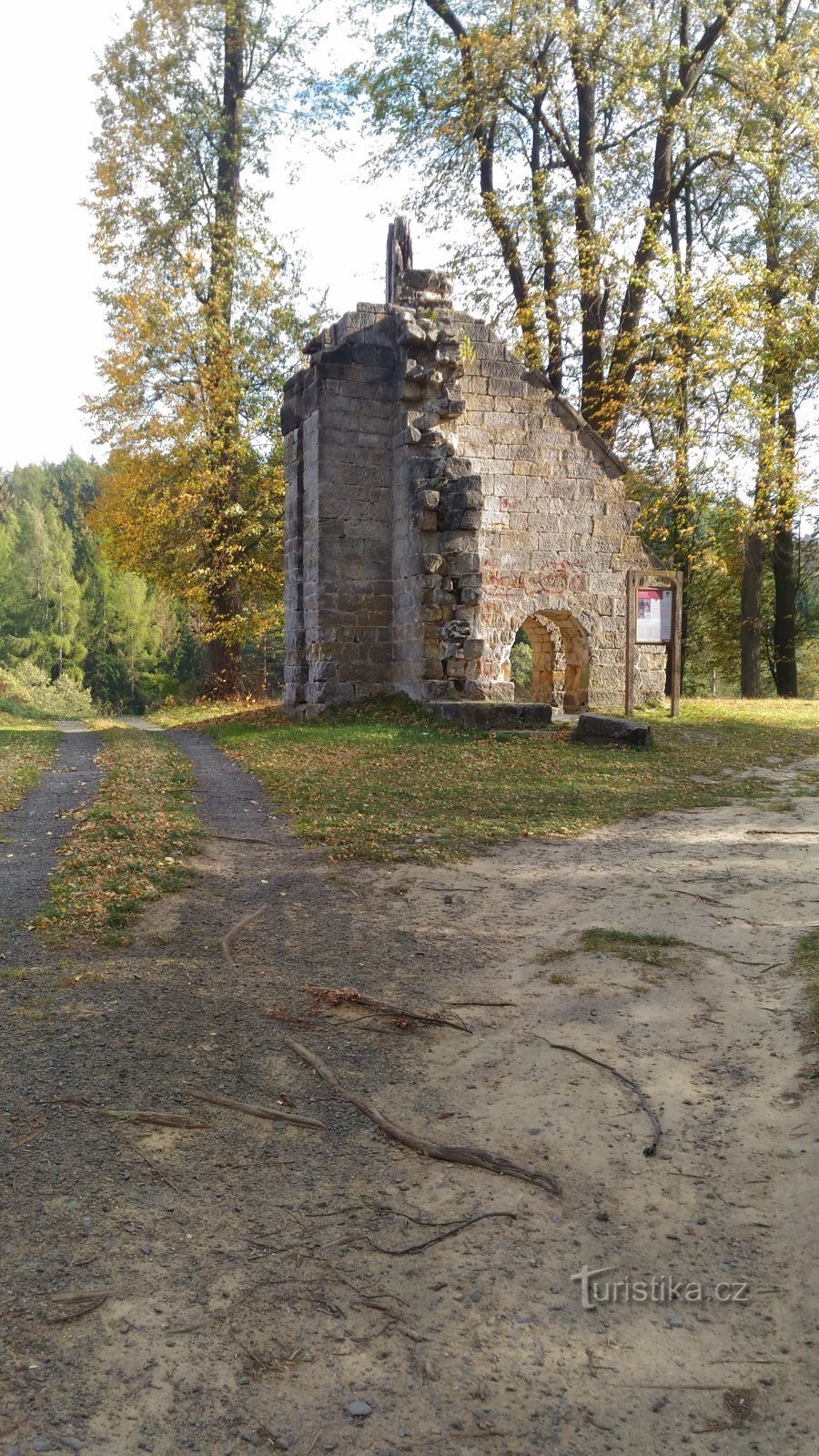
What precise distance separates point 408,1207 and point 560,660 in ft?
63.3

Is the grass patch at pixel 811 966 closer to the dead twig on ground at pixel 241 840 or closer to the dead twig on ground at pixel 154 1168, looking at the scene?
the dead twig on ground at pixel 154 1168

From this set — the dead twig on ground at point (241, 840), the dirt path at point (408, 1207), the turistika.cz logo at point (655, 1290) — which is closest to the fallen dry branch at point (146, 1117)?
the dirt path at point (408, 1207)

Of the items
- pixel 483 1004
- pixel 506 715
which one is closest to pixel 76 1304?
pixel 483 1004

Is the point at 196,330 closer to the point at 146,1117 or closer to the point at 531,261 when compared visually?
the point at 531,261

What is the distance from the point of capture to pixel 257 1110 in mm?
3744

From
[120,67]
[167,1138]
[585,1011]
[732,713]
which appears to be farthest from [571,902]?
[120,67]

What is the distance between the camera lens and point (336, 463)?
690 inches

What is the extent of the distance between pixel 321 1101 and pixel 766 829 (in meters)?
5.44

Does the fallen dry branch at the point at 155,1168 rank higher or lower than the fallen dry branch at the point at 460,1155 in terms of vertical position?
higher

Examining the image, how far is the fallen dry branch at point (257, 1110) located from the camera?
3.70 m

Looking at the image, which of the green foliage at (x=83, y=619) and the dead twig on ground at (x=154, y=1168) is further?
the green foliage at (x=83, y=619)

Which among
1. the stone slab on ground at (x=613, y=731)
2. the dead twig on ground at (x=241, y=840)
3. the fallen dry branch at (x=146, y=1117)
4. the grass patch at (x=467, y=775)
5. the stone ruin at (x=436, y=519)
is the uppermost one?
the stone ruin at (x=436, y=519)

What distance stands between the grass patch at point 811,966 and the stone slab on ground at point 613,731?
736 centimetres

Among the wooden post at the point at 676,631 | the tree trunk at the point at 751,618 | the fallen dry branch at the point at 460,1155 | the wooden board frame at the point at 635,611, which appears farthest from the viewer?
the tree trunk at the point at 751,618
